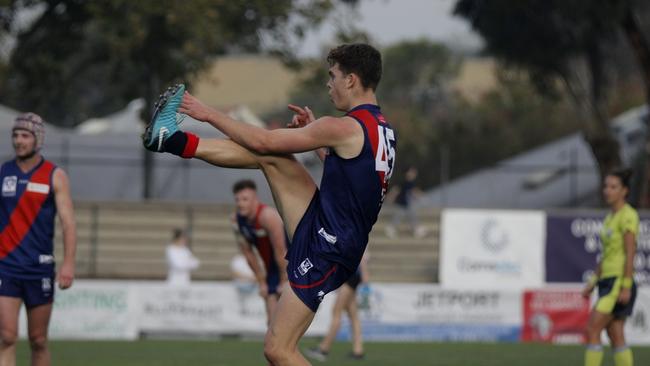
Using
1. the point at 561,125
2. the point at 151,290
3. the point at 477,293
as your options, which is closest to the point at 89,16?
the point at 151,290

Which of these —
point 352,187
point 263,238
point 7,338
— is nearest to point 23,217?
point 7,338

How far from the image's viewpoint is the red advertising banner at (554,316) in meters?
22.3

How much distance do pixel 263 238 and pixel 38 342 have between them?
3009 mm

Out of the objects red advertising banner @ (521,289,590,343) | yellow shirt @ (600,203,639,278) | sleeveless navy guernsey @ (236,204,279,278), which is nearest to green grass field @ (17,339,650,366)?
red advertising banner @ (521,289,590,343)

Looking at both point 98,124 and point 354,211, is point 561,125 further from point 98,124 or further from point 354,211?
point 354,211

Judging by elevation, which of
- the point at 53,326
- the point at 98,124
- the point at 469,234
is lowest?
the point at 53,326

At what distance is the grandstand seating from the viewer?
28391 millimetres

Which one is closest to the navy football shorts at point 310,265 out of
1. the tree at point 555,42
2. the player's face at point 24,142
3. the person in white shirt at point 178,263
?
the player's face at point 24,142

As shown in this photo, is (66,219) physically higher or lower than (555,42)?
lower

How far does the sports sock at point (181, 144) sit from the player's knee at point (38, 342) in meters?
3.04

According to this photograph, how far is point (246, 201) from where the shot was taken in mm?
11797

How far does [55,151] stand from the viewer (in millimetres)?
33750

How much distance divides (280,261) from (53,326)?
10.1 metres

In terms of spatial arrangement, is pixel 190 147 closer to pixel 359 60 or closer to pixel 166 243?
pixel 359 60
